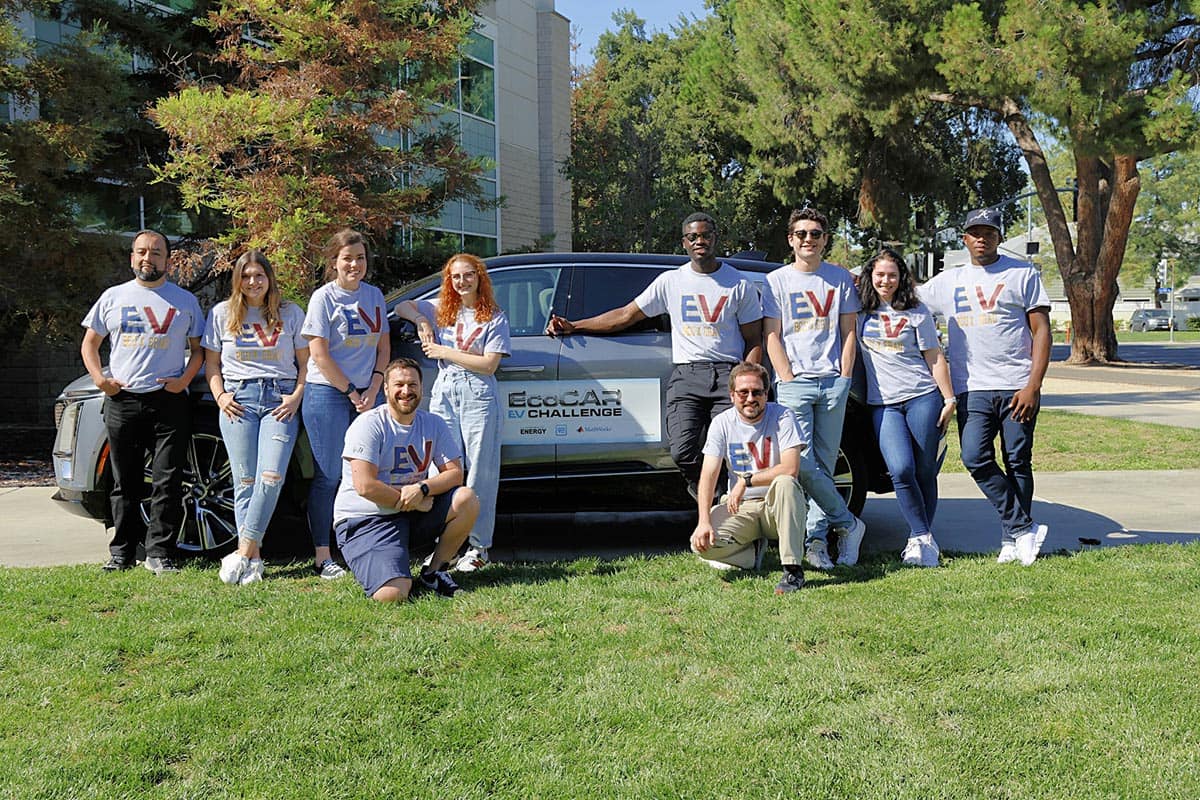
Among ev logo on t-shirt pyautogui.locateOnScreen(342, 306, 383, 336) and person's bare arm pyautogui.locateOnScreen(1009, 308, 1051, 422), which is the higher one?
ev logo on t-shirt pyautogui.locateOnScreen(342, 306, 383, 336)

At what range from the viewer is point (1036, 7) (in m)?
19.5

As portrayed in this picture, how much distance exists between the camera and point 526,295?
6.09 meters

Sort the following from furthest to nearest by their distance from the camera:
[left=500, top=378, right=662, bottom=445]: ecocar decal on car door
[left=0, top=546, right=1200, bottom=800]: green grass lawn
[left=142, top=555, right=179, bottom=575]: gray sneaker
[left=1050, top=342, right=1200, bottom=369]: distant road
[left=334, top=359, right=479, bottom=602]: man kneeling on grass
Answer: [left=1050, top=342, right=1200, bottom=369]: distant road, [left=500, top=378, right=662, bottom=445]: ecocar decal on car door, [left=142, top=555, right=179, bottom=575]: gray sneaker, [left=334, top=359, right=479, bottom=602]: man kneeling on grass, [left=0, top=546, right=1200, bottom=800]: green grass lawn

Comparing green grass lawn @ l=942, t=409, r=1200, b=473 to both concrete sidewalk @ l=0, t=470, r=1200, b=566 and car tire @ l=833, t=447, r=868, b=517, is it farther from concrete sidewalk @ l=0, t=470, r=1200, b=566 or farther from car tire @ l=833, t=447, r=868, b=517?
car tire @ l=833, t=447, r=868, b=517

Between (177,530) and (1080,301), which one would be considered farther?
(1080,301)

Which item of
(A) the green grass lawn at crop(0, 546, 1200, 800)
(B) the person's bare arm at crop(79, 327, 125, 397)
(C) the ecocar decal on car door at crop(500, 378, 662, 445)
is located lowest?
(A) the green grass lawn at crop(0, 546, 1200, 800)

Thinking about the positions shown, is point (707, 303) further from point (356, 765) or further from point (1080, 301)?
point (1080, 301)

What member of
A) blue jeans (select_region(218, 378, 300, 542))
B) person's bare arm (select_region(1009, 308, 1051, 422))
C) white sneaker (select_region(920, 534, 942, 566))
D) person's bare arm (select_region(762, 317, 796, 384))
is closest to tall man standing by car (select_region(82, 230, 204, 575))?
blue jeans (select_region(218, 378, 300, 542))

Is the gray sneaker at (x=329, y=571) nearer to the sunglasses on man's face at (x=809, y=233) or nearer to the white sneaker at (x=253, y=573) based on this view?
the white sneaker at (x=253, y=573)

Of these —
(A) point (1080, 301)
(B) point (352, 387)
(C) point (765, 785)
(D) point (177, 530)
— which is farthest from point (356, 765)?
(A) point (1080, 301)

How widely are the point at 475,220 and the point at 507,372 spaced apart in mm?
19328

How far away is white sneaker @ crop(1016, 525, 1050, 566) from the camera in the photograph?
5.51 metres

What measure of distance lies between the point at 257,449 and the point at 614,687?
8.44 feet

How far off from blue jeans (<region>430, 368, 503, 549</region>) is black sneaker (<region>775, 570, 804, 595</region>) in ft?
4.86
